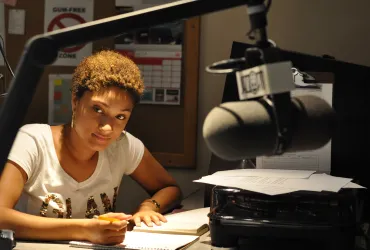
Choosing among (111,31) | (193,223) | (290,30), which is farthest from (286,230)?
(290,30)

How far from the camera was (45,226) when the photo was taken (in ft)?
4.89

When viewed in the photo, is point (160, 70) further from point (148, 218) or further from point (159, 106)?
point (148, 218)

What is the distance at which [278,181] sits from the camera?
1.42 m

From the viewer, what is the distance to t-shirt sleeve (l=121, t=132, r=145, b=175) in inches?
75.8

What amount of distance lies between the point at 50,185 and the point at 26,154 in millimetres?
112

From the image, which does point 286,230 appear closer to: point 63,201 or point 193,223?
point 193,223

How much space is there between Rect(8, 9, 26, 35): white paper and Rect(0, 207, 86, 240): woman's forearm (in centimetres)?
102

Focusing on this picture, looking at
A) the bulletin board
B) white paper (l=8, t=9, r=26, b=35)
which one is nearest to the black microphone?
the bulletin board

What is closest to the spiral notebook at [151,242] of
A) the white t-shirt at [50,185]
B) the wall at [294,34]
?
the white t-shirt at [50,185]

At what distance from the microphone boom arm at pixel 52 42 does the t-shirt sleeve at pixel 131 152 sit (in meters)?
1.20

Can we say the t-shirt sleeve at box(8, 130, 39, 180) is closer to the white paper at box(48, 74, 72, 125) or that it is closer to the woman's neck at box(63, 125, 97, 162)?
the woman's neck at box(63, 125, 97, 162)

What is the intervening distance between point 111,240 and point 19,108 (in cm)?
79

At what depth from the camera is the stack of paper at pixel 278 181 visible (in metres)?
1.36

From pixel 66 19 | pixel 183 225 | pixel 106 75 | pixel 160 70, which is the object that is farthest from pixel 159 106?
pixel 183 225
